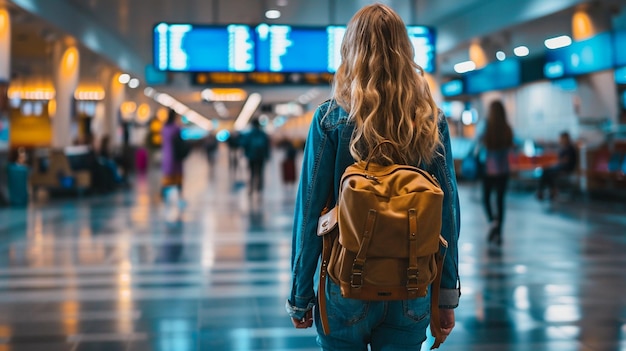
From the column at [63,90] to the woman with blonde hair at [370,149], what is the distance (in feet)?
66.8

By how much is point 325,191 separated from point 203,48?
36.0 feet

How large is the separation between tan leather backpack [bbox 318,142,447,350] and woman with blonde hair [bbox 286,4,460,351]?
10cm

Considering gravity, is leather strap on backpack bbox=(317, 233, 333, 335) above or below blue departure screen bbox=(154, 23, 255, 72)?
below

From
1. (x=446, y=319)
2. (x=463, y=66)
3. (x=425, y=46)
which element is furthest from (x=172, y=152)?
(x=463, y=66)

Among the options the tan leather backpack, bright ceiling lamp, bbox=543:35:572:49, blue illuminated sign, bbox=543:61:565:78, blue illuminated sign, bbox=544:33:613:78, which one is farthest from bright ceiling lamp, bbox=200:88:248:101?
the tan leather backpack

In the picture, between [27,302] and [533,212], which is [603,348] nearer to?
[27,302]

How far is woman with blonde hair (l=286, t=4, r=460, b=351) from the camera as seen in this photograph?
221 centimetres

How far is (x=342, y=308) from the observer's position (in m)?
2.20

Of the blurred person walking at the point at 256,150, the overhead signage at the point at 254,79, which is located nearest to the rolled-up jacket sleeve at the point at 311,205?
the overhead signage at the point at 254,79

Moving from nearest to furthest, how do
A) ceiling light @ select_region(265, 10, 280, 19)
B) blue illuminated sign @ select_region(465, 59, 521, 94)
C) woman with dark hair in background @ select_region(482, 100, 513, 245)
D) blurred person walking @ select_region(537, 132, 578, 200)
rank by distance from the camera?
woman with dark hair in background @ select_region(482, 100, 513, 245) < blurred person walking @ select_region(537, 132, 578, 200) < ceiling light @ select_region(265, 10, 280, 19) < blue illuminated sign @ select_region(465, 59, 521, 94)

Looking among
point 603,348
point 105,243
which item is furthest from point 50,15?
point 603,348

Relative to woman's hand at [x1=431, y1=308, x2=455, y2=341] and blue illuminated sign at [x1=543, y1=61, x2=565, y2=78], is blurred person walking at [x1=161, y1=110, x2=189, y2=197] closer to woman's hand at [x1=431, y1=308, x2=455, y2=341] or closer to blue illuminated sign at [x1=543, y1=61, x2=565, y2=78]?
blue illuminated sign at [x1=543, y1=61, x2=565, y2=78]

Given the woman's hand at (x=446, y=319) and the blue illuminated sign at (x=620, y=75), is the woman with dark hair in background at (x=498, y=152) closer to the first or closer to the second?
the woman's hand at (x=446, y=319)

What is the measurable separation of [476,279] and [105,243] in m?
5.11
